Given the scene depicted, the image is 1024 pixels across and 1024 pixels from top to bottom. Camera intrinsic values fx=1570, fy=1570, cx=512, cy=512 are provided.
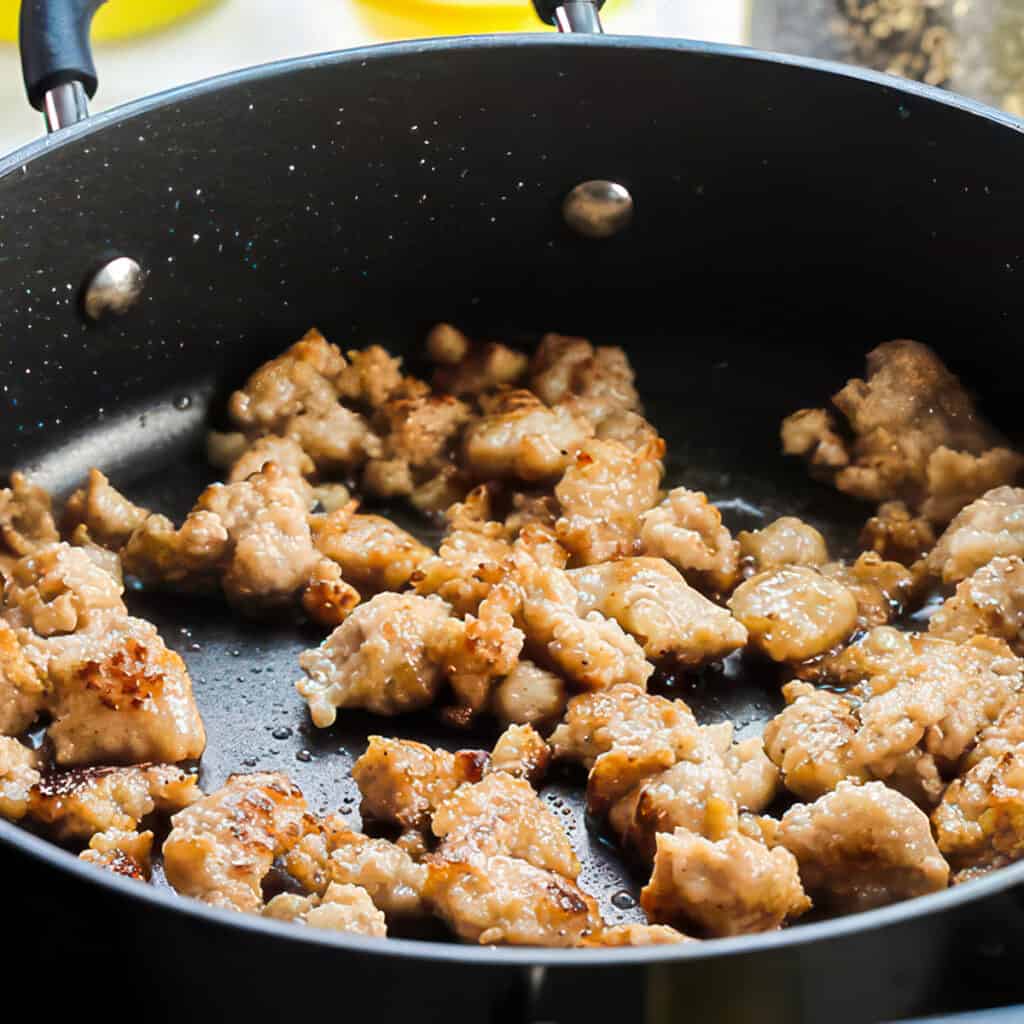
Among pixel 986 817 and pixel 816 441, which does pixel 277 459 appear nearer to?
pixel 816 441

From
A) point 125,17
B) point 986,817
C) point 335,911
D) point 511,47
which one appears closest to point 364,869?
point 335,911

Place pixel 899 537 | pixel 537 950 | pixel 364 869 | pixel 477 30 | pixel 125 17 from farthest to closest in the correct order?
1. pixel 125 17
2. pixel 477 30
3. pixel 899 537
4. pixel 364 869
5. pixel 537 950

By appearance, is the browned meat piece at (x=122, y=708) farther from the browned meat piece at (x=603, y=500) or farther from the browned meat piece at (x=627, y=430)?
the browned meat piece at (x=627, y=430)

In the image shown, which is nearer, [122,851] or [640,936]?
[640,936]

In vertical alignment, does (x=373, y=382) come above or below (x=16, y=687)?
above

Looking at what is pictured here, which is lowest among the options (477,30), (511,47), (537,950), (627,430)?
(537,950)

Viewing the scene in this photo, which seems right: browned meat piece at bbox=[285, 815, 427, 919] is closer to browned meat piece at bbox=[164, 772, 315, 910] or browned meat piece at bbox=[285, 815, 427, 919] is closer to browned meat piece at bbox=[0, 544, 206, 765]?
browned meat piece at bbox=[164, 772, 315, 910]

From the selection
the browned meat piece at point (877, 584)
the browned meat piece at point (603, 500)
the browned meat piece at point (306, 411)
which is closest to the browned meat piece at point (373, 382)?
the browned meat piece at point (306, 411)

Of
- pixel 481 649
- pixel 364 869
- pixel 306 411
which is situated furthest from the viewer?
A: pixel 306 411
